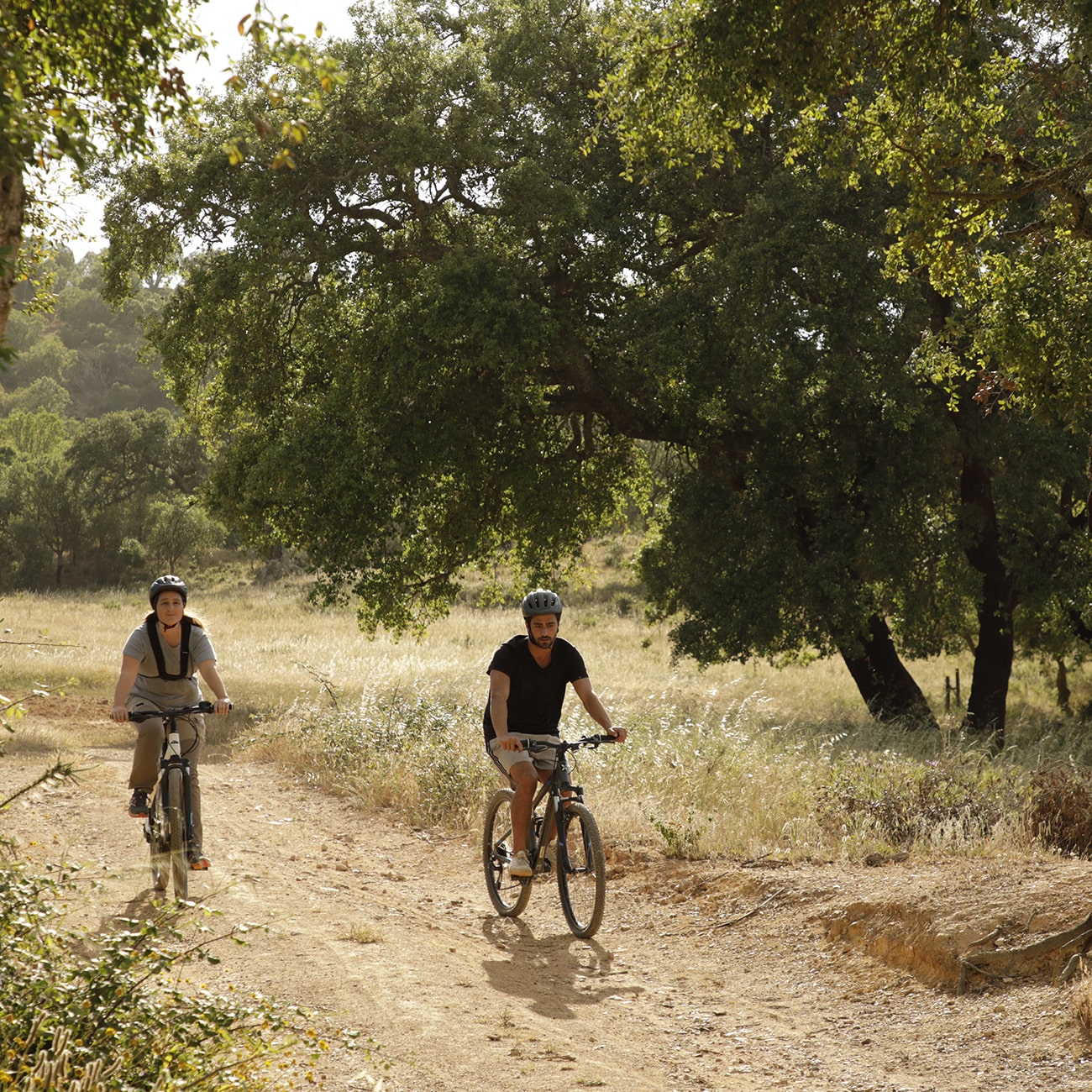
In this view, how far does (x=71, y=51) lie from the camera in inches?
185

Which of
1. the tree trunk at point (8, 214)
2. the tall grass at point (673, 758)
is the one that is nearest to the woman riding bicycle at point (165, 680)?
the tall grass at point (673, 758)

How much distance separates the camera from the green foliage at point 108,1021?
3.34m

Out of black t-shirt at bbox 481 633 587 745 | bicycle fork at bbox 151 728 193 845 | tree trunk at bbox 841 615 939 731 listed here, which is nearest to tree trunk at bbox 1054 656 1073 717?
tree trunk at bbox 841 615 939 731

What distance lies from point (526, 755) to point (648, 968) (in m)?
1.49

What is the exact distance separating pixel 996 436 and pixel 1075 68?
726 cm

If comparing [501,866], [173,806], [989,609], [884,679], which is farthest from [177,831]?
[989,609]

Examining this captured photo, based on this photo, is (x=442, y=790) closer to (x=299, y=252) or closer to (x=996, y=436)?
(x=299, y=252)

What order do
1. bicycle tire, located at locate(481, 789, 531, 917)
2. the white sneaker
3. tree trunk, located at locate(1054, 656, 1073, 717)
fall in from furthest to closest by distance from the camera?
tree trunk, located at locate(1054, 656, 1073, 717)
bicycle tire, located at locate(481, 789, 531, 917)
the white sneaker

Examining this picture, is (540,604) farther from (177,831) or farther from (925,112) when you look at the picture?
(925,112)

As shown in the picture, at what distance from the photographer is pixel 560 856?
6.79 meters

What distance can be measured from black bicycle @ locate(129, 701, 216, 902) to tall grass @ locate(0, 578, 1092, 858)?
106cm

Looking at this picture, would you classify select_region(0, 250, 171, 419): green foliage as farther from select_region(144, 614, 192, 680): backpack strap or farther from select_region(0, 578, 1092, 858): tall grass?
select_region(144, 614, 192, 680): backpack strap

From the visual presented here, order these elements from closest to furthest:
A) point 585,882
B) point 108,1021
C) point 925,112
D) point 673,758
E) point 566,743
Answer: point 108,1021, point 566,743, point 585,882, point 925,112, point 673,758

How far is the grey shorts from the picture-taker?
6.80 meters
